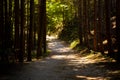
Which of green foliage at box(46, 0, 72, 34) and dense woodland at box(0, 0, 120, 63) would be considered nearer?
dense woodland at box(0, 0, 120, 63)

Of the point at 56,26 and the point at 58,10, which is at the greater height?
the point at 58,10

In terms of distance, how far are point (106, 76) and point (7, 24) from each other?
1383 cm

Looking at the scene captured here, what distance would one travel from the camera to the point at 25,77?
530 inches

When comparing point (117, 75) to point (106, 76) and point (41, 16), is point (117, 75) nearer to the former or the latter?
point (106, 76)

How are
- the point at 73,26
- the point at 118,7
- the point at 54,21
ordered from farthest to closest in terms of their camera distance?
the point at 54,21, the point at 73,26, the point at 118,7

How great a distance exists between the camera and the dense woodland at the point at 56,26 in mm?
20781

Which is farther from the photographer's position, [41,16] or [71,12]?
[71,12]

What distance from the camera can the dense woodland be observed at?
2078 cm

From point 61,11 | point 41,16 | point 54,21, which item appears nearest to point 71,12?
point 61,11

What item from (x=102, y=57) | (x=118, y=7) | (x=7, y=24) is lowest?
(x=102, y=57)

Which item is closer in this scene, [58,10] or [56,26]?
[58,10]

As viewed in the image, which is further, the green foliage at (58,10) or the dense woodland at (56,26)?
the green foliage at (58,10)

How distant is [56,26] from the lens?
2576 inches

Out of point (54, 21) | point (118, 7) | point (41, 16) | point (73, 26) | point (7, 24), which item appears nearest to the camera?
point (118, 7)
